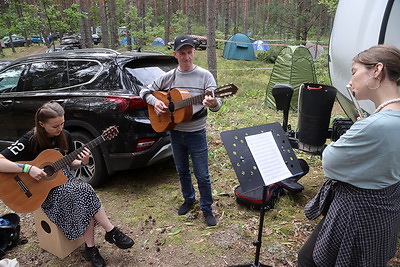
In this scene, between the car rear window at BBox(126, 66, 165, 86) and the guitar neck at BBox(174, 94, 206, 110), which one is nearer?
the guitar neck at BBox(174, 94, 206, 110)

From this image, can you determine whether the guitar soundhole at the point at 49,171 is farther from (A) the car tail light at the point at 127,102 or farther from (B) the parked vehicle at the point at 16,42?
(B) the parked vehicle at the point at 16,42

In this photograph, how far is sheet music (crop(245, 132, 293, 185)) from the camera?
212cm

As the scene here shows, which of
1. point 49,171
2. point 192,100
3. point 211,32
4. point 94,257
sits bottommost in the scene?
point 94,257

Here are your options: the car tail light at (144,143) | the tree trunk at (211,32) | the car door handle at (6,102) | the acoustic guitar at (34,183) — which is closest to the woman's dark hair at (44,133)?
the acoustic guitar at (34,183)

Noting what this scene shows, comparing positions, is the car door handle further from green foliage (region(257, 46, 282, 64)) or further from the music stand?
green foliage (region(257, 46, 282, 64))

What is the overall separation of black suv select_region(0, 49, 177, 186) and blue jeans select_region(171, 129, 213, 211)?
Result: 0.60 meters

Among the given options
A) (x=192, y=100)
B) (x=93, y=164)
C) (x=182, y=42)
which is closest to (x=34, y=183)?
(x=93, y=164)

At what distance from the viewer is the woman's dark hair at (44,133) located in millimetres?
2559

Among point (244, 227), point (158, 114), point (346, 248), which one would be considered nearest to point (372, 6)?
point (346, 248)

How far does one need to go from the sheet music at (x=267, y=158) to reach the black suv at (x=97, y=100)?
1.77 metres

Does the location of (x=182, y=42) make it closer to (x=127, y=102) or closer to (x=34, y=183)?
(x=127, y=102)

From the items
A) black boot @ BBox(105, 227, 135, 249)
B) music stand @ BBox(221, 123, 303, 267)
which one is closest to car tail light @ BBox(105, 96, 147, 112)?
black boot @ BBox(105, 227, 135, 249)

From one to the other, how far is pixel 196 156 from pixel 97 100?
1.50m

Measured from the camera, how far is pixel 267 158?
85.3 inches
